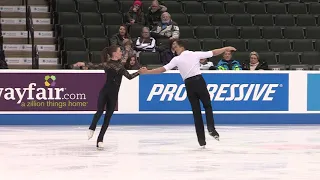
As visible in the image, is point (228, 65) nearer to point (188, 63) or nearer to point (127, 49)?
point (127, 49)

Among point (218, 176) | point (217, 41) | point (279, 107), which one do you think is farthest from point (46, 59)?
point (218, 176)

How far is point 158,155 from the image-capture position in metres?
10.0

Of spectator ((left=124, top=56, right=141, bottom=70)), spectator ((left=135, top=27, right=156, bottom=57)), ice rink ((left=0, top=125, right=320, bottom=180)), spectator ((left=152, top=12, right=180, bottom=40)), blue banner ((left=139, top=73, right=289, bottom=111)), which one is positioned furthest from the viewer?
spectator ((left=152, top=12, right=180, bottom=40))

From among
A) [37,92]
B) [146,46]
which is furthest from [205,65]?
[37,92]

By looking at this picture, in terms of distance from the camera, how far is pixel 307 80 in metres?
16.4

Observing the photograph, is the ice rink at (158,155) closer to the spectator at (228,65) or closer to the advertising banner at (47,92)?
the advertising banner at (47,92)

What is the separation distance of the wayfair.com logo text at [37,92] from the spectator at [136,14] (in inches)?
139

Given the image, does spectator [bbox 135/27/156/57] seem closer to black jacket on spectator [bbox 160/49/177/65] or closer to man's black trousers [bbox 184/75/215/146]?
black jacket on spectator [bbox 160/49/177/65]

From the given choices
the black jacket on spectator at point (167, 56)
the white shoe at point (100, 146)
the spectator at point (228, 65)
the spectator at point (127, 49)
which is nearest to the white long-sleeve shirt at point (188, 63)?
the white shoe at point (100, 146)

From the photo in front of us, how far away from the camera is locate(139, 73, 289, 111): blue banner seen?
16.0 m

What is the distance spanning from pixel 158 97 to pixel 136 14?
328 centimetres

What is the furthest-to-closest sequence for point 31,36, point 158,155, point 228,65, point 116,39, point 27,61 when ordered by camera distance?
point 27,61
point 31,36
point 116,39
point 228,65
point 158,155

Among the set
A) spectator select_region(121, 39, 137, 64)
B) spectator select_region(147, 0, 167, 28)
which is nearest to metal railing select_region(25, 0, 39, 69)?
spectator select_region(121, 39, 137, 64)

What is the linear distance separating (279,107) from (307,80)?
80 cm
